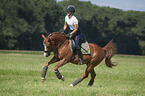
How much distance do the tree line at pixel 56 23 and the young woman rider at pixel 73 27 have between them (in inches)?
1098

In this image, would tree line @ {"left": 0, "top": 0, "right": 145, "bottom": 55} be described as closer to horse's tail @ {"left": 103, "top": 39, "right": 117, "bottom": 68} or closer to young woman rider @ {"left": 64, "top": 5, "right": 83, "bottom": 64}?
horse's tail @ {"left": 103, "top": 39, "right": 117, "bottom": 68}

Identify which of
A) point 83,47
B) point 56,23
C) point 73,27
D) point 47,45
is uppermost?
point 73,27

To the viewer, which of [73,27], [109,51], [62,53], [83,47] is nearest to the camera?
[73,27]

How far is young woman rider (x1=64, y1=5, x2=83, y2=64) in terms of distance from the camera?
1121 centimetres

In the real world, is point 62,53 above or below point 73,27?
below

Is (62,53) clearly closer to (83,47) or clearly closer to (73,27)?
(83,47)

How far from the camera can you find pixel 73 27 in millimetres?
11430

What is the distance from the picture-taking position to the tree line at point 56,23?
52500mm

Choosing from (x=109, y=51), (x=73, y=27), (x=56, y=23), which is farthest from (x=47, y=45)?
(x=56, y=23)

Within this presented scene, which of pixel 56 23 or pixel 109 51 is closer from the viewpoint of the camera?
pixel 109 51

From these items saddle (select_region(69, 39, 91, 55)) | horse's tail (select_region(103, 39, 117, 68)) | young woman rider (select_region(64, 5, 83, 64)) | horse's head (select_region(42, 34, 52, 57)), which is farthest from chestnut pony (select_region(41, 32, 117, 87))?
horse's tail (select_region(103, 39, 117, 68))

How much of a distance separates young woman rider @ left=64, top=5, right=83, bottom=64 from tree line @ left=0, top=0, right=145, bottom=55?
27888 millimetres

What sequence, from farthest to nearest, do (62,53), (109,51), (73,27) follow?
(109,51) < (62,53) < (73,27)

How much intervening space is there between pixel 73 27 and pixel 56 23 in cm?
4934
